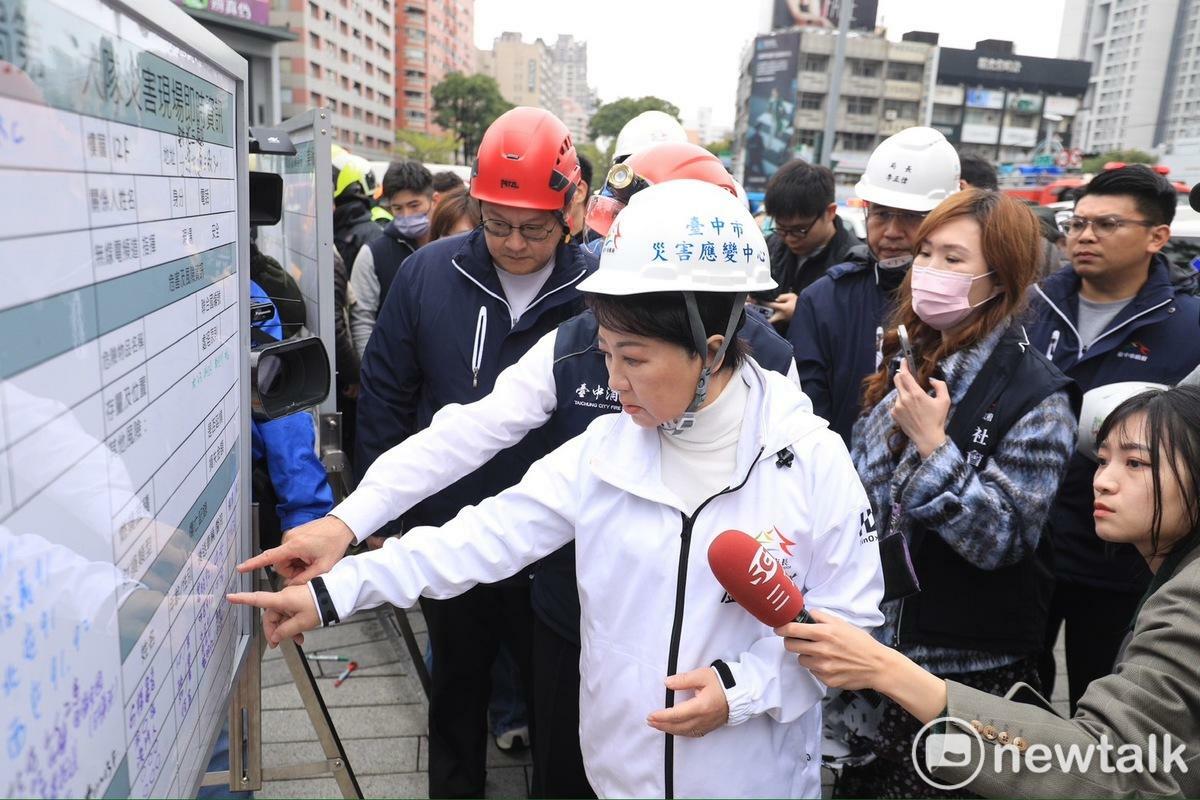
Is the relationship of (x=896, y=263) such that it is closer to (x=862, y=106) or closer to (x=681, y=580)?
(x=681, y=580)

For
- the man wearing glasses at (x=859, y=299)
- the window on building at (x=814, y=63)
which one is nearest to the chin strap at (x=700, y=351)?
the man wearing glasses at (x=859, y=299)

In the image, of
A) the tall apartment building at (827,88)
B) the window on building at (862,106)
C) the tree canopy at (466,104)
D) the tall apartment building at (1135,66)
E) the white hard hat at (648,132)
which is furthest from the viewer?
the tree canopy at (466,104)

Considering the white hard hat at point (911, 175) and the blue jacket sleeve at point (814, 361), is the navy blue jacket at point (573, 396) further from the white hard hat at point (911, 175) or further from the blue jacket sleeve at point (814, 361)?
the white hard hat at point (911, 175)

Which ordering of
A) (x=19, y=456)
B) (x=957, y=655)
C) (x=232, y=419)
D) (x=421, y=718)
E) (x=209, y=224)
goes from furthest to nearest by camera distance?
(x=421, y=718) → (x=957, y=655) → (x=232, y=419) → (x=209, y=224) → (x=19, y=456)

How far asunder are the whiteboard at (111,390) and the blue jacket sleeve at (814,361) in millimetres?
2248

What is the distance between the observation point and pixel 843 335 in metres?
3.31

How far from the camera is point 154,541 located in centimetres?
125

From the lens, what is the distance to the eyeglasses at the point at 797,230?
4461 millimetres

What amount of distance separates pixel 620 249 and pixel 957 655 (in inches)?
62.1

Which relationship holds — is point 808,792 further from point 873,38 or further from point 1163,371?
point 873,38

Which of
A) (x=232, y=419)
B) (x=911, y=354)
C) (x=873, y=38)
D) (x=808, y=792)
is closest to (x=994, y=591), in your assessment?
(x=911, y=354)

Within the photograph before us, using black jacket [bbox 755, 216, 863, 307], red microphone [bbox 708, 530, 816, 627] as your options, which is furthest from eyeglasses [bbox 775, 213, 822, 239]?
red microphone [bbox 708, 530, 816, 627]

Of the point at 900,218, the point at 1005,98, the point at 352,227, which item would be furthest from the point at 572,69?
the point at 900,218

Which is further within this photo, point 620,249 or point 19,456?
point 620,249
